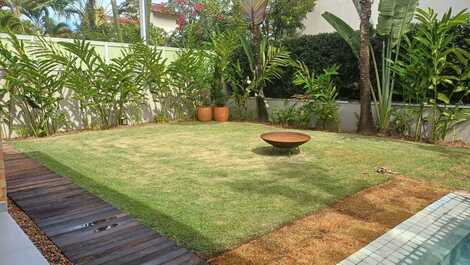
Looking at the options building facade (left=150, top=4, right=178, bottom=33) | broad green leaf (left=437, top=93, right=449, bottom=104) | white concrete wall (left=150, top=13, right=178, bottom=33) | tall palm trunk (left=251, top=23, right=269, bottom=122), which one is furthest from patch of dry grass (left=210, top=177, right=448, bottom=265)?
building facade (left=150, top=4, right=178, bottom=33)

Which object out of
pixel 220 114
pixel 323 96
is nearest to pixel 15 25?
pixel 220 114

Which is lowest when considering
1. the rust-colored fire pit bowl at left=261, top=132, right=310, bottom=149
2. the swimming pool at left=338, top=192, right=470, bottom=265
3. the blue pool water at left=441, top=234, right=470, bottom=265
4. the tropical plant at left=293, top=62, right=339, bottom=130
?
the blue pool water at left=441, top=234, right=470, bottom=265

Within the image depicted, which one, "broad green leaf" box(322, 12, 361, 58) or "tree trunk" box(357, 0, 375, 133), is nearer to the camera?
"tree trunk" box(357, 0, 375, 133)

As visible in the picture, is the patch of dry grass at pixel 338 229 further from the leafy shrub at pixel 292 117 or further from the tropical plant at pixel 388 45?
the leafy shrub at pixel 292 117

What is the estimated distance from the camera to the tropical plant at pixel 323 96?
812 centimetres

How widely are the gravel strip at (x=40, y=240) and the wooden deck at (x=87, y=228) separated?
0.11 ft

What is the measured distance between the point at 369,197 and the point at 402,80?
424 cm

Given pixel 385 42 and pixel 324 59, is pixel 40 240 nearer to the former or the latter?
pixel 385 42

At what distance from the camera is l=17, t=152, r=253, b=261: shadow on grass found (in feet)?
8.63

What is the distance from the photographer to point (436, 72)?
20.9ft

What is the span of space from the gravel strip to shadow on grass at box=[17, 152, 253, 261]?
0.72 metres

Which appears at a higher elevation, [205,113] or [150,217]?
[205,113]

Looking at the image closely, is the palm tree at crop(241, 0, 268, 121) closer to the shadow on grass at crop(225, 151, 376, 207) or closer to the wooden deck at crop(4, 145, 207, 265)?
the shadow on grass at crop(225, 151, 376, 207)

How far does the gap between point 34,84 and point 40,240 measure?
5784 millimetres
